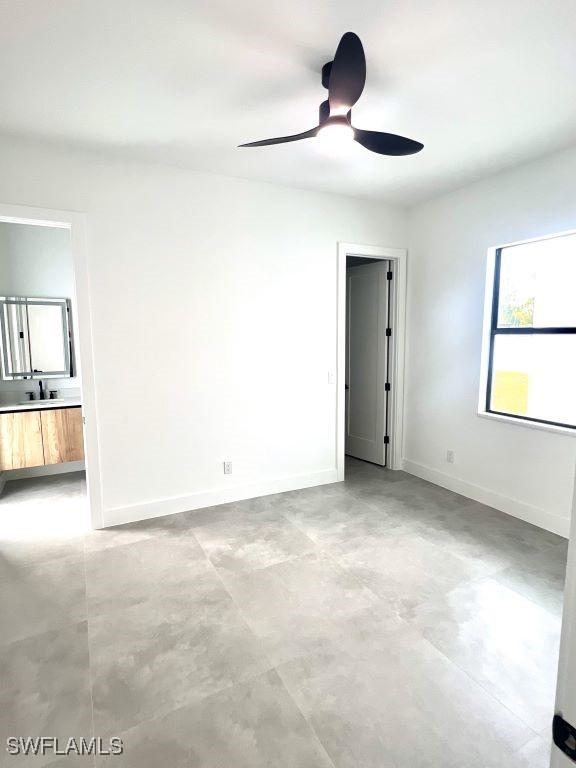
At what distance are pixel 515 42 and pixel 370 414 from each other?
3.57 meters

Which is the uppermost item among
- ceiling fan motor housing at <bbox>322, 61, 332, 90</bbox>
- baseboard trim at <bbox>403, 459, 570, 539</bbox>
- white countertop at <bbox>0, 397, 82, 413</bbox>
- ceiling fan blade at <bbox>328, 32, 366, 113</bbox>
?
ceiling fan motor housing at <bbox>322, 61, 332, 90</bbox>

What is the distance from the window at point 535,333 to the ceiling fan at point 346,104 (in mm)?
1723

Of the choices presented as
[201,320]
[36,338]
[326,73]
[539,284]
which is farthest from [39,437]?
[539,284]

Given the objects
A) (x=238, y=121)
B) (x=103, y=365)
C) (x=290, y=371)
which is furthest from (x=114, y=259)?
(x=290, y=371)

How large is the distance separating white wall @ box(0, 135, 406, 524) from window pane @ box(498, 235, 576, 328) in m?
1.38

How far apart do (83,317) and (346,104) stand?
7.46ft

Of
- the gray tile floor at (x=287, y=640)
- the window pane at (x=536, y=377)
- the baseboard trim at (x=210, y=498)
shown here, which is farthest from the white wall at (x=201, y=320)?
the window pane at (x=536, y=377)

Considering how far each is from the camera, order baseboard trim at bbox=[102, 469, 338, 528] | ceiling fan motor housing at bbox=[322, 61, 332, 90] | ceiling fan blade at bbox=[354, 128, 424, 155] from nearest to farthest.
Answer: ceiling fan motor housing at bbox=[322, 61, 332, 90] < ceiling fan blade at bbox=[354, 128, 424, 155] < baseboard trim at bbox=[102, 469, 338, 528]

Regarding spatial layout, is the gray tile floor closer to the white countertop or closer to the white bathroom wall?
the white countertop

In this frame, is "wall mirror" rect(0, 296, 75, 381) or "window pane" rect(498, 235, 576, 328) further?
"wall mirror" rect(0, 296, 75, 381)

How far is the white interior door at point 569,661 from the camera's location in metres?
0.56

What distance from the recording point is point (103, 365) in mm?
3150

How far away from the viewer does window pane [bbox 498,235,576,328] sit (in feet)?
10.0

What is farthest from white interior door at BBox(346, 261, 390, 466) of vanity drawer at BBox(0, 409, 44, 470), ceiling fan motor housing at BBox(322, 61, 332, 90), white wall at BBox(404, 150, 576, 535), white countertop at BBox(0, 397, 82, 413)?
vanity drawer at BBox(0, 409, 44, 470)
